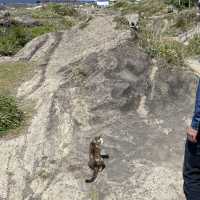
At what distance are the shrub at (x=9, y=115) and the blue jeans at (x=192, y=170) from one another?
477 cm

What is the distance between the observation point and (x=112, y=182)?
7605 millimetres

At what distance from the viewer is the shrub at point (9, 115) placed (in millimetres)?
9273

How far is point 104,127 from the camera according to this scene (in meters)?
9.12

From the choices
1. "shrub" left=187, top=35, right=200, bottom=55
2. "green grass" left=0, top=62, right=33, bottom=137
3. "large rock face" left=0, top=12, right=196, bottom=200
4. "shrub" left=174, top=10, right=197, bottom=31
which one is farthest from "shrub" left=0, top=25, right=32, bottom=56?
"shrub" left=174, top=10, right=197, bottom=31

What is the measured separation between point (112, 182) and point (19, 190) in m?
1.37

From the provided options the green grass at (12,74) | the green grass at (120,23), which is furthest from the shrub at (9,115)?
the green grass at (120,23)

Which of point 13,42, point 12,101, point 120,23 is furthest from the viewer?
point 13,42

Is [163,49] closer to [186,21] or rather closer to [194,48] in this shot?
[194,48]

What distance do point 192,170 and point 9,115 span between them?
5202 mm

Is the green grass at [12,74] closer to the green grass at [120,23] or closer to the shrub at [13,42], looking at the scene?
the green grass at [120,23]

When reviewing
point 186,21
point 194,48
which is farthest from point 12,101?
point 186,21

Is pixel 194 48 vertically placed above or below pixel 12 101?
above

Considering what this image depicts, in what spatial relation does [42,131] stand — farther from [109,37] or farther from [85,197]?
[109,37]

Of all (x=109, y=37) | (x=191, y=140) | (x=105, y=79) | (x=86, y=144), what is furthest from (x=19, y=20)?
(x=191, y=140)
